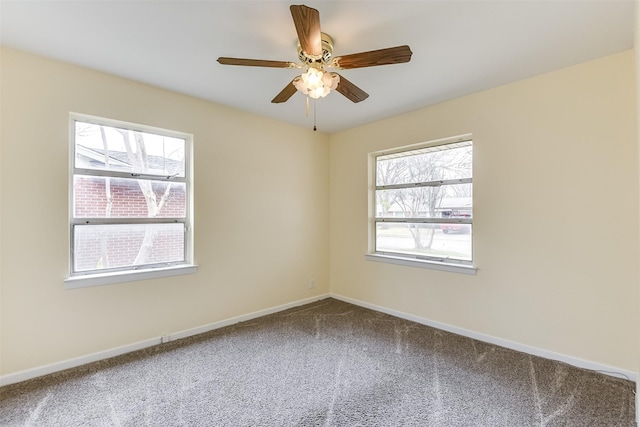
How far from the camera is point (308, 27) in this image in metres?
1.50

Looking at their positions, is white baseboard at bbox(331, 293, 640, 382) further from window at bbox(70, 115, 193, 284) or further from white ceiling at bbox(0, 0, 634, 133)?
window at bbox(70, 115, 193, 284)

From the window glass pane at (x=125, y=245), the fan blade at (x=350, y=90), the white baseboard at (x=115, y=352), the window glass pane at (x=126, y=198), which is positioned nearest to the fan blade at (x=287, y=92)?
the fan blade at (x=350, y=90)

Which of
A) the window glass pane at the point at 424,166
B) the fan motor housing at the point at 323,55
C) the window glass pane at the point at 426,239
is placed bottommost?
the window glass pane at the point at 426,239

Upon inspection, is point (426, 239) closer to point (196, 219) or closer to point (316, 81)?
point (316, 81)

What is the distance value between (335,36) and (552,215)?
233 cm

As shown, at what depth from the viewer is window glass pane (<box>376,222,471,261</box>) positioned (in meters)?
3.16

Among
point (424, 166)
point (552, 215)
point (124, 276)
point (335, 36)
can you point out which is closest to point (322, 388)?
point (124, 276)

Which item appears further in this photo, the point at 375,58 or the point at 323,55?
the point at 323,55

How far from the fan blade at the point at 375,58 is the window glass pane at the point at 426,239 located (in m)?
2.07

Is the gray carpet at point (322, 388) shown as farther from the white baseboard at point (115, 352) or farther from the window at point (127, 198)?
the window at point (127, 198)

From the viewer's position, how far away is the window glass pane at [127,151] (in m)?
2.56

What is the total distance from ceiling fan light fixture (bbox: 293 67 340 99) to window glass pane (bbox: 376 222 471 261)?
2.18 m

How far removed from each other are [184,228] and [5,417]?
1.79 m

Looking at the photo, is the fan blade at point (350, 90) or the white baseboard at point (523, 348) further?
the white baseboard at point (523, 348)
